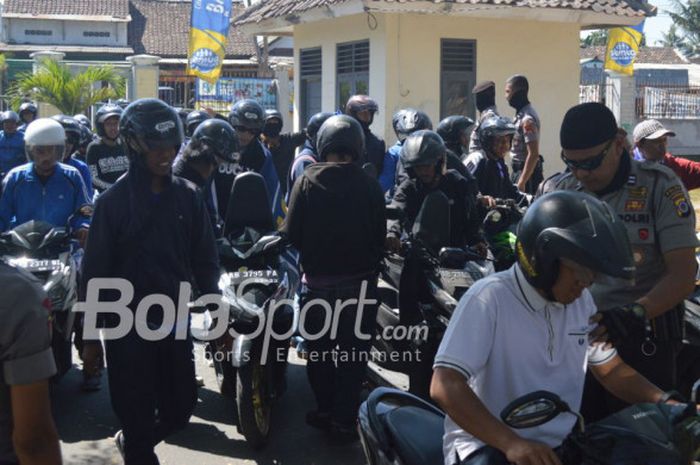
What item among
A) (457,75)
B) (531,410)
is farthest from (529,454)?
(457,75)

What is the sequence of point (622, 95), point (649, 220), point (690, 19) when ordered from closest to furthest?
point (649, 220) → point (622, 95) → point (690, 19)

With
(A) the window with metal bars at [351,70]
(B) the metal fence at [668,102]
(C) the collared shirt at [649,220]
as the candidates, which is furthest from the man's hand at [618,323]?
(B) the metal fence at [668,102]

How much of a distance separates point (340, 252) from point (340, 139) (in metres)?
0.66

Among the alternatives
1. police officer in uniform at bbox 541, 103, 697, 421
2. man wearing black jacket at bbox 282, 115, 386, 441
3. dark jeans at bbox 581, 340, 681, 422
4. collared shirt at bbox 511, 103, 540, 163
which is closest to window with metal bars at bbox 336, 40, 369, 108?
collared shirt at bbox 511, 103, 540, 163

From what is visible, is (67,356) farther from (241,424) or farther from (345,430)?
(345,430)

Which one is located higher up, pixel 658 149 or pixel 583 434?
pixel 658 149

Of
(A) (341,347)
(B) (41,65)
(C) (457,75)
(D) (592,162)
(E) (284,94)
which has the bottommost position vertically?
(A) (341,347)

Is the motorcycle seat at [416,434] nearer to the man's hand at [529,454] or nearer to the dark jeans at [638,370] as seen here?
the man's hand at [529,454]

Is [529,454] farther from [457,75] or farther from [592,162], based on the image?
[457,75]

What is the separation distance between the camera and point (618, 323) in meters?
3.51

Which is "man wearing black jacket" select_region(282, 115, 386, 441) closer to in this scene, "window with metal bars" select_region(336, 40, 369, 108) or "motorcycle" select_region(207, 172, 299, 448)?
"motorcycle" select_region(207, 172, 299, 448)

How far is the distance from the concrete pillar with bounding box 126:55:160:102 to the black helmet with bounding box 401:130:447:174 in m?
18.5


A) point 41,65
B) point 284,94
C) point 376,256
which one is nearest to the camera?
point 376,256

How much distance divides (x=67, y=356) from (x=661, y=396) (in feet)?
14.6
